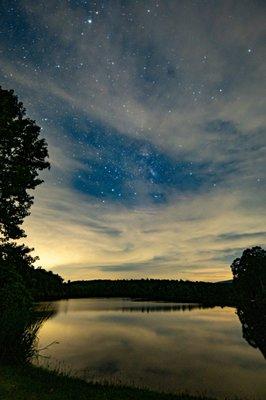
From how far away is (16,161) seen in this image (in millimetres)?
22516

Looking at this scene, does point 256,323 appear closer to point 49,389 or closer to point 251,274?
point 251,274

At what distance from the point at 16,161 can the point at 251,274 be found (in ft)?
52.6

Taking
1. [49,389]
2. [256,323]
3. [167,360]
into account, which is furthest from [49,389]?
[167,360]

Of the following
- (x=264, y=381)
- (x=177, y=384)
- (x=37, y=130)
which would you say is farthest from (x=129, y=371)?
(x=37, y=130)

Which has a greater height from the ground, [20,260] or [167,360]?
[20,260]

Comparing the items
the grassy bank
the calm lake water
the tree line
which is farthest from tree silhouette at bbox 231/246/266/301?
the calm lake water

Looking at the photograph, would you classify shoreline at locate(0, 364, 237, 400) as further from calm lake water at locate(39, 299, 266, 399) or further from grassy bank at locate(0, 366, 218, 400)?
calm lake water at locate(39, 299, 266, 399)

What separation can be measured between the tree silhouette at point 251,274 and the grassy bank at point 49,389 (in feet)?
17.2

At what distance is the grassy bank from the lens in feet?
37.2

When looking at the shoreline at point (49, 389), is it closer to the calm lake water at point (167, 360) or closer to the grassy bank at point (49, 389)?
the grassy bank at point (49, 389)

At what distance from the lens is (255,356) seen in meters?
42.1

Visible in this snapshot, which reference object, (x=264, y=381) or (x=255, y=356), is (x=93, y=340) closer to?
→ (x=255, y=356)

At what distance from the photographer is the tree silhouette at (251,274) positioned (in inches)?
573

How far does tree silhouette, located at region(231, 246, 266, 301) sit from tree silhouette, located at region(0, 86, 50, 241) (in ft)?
43.4
